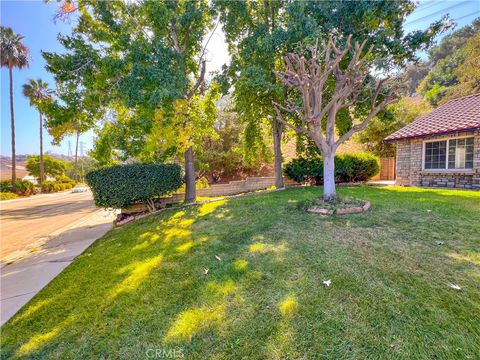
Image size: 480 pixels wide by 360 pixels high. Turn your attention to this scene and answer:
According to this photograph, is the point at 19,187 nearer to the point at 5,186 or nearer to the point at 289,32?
the point at 5,186

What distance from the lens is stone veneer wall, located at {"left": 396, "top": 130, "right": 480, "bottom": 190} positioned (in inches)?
380

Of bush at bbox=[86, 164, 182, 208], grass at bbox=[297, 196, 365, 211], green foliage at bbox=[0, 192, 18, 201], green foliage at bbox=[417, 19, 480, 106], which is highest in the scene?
green foliage at bbox=[417, 19, 480, 106]

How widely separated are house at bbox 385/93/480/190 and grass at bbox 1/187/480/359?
7.10 metres

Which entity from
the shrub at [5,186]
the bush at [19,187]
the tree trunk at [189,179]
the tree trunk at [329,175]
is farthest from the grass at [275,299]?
the shrub at [5,186]

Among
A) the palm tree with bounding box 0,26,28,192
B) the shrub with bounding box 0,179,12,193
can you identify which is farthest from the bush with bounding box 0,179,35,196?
the palm tree with bounding box 0,26,28,192

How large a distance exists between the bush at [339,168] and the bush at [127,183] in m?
7.46

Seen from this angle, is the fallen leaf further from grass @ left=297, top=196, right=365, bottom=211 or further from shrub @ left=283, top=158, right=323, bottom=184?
shrub @ left=283, top=158, right=323, bottom=184

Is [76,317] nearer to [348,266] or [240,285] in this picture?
[240,285]

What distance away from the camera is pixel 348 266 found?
3.29m

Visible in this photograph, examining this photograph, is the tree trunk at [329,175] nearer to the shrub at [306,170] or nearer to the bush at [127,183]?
the bush at [127,183]

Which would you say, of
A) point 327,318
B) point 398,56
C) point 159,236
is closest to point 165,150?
point 159,236

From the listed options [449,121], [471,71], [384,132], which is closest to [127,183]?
[449,121]

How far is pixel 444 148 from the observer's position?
10766 millimetres

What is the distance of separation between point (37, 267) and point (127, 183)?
3386mm
